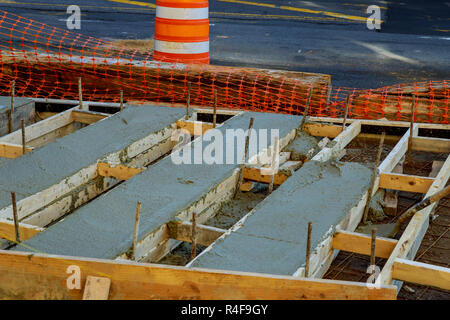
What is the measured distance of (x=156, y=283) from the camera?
427 cm

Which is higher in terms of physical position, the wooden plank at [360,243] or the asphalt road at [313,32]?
the asphalt road at [313,32]

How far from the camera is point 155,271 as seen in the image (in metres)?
4.25

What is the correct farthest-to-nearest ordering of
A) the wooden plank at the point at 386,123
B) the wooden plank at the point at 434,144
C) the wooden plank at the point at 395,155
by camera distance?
the wooden plank at the point at 386,123, the wooden plank at the point at 434,144, the wooden plank at the point at 395,155

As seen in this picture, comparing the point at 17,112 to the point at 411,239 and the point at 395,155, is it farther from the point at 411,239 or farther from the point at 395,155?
the point at 411,239

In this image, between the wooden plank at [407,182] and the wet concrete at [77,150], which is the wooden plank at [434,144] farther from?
the wet concrete at [77,150]

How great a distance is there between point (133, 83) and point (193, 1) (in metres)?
1.67

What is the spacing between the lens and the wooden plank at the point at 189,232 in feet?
17.3

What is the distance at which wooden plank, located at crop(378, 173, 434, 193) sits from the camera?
253 inches

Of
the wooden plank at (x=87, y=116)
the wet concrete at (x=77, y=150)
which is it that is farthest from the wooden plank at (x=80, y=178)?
the wooden plank at (x=87, y=116)

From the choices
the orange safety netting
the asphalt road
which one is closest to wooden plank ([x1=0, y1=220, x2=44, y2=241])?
the orange safety netting

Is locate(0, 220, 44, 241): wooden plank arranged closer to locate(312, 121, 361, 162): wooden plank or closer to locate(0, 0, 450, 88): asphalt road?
locate(312, 121, 361, 162): wooden plank

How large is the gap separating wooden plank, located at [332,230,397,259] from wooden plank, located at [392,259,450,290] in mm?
326

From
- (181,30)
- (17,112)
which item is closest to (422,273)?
(17,112)

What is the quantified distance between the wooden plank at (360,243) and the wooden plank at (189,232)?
911 millimetres
